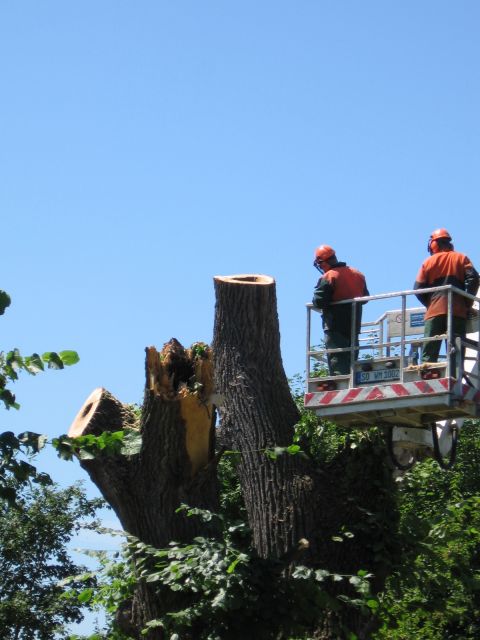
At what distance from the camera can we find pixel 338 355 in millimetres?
13438

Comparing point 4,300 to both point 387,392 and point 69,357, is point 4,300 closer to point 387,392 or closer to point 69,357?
point 69,357

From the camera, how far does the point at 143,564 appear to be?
1055 centimetres

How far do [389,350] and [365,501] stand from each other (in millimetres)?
2160

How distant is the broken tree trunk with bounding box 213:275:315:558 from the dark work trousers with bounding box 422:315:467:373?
4.23 ft

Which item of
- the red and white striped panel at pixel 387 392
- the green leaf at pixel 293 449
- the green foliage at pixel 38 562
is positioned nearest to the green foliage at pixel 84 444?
the green leaf at pixel 293 449

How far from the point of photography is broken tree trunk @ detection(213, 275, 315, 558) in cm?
1201

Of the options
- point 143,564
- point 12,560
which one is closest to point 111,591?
point 143,564

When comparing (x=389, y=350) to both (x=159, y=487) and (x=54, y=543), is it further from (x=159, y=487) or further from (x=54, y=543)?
(x=54, y=543)

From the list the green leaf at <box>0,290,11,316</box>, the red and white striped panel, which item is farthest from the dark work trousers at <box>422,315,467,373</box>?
the green leaf at <box>0,290,11,316</box>

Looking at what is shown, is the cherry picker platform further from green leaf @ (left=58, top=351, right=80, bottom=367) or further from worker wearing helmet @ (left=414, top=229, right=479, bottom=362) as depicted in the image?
green leaf @ (left=58, top=351, right=80, bottom=367)

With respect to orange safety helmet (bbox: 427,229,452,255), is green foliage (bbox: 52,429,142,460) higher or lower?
lower

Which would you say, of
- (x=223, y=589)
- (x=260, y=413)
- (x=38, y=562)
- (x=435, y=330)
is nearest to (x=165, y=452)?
(x=223, y=589)

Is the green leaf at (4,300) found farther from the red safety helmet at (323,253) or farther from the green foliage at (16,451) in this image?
the red safety helmet at (323,253)

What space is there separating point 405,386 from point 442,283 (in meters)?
1.04
